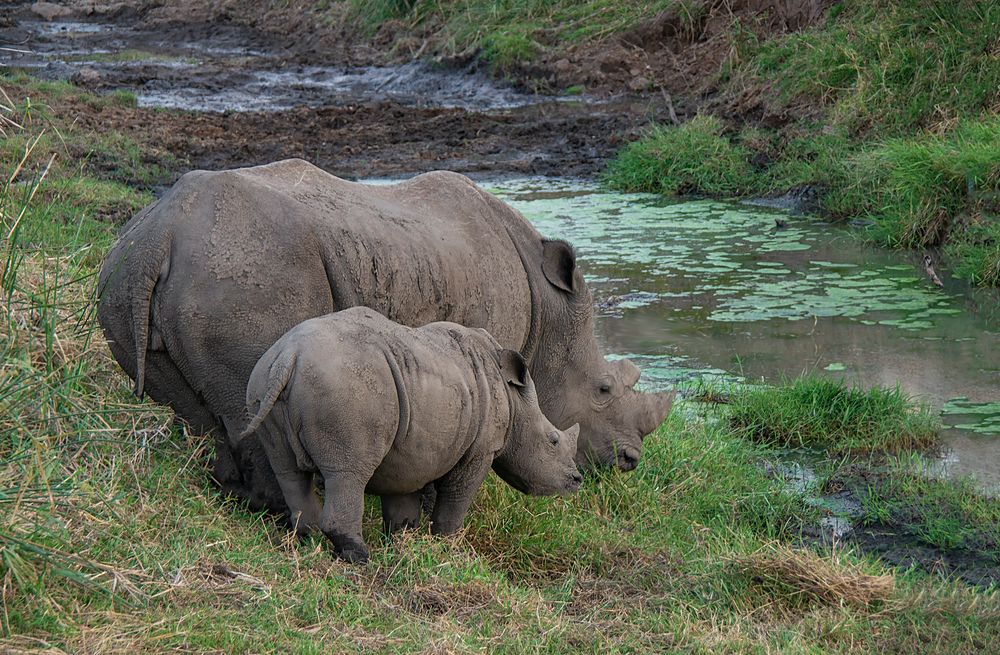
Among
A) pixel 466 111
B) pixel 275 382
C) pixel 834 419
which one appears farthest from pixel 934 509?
pixel 466 111

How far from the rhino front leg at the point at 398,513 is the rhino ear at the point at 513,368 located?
606mm

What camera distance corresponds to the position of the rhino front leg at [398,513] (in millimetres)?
5250

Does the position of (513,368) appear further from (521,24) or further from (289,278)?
(521,24)

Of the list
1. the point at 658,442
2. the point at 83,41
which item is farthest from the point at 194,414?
the point at 83,41

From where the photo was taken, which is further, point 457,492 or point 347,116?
point 347,116

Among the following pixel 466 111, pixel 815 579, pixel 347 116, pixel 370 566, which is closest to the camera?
pixel 370 566

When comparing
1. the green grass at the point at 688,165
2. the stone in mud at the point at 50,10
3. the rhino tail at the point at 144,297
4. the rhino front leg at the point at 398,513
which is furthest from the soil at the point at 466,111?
the stone in mud at the point at 50,10

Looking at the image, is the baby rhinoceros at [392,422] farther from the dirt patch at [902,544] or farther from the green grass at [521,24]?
the green grass at [521,24]

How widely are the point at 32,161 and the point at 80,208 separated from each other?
2.01 meters

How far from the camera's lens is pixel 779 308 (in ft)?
31.4

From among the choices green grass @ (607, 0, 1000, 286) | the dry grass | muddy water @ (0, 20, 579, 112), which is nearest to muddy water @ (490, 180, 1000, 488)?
green grass @ (607, 0, 1000, 286)

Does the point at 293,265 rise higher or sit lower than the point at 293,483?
higher

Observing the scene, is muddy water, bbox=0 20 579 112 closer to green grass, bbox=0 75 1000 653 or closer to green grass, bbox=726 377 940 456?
green grass, bbox=726 377 940 456

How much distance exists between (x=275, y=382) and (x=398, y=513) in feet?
3.26
